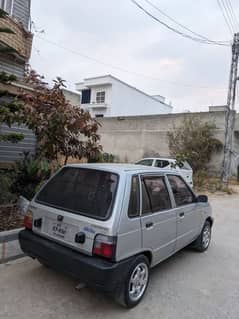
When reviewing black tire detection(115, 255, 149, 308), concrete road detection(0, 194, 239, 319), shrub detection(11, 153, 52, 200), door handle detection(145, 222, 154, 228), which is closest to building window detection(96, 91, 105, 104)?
shrub detection(11, 153, 52, 200)

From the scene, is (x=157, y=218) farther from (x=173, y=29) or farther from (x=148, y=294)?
(x=173, y=29)

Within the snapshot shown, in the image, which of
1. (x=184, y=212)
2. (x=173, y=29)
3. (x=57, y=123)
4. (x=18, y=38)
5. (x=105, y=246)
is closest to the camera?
(x=105, y=246)

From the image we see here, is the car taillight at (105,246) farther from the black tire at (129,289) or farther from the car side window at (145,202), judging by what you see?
the car side window at (145,202)

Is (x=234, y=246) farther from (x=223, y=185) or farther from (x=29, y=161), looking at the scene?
(x=223, y=185)

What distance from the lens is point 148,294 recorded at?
9.59 ft

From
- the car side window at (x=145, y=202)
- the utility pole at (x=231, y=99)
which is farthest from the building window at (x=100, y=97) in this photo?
the car side window at (x=145, y=202)

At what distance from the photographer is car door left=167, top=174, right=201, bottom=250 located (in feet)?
11.4

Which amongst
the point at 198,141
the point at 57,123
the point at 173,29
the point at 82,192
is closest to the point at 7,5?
the point at 57,123

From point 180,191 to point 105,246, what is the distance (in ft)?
5.82

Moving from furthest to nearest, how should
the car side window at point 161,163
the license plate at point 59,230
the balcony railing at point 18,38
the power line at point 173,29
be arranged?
the car side window at point 161,163, the power line at point 173,29, the balcony railing at point 18,38, the license plate at point 59,230

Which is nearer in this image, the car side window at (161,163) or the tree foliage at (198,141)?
the car side window at (161,163)

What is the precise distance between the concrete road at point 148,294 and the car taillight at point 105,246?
666 mm

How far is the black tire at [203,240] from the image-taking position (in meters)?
4.26

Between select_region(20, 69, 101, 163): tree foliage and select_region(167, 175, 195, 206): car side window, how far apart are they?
246cm
